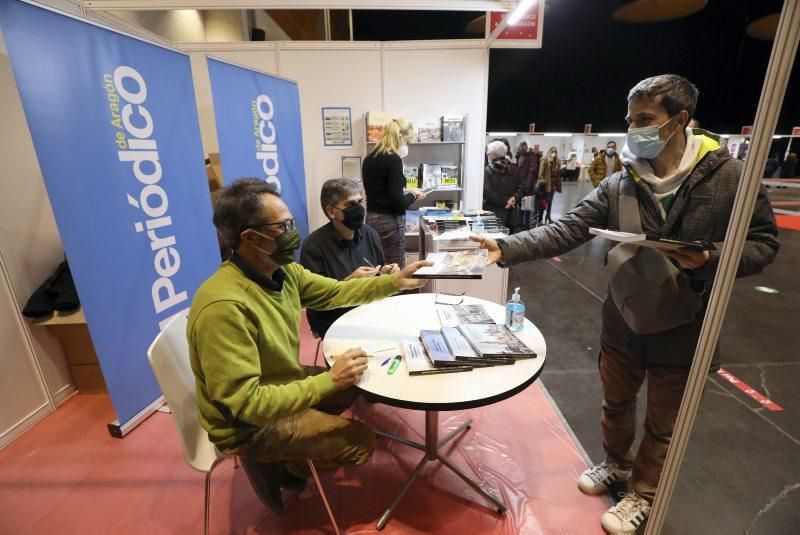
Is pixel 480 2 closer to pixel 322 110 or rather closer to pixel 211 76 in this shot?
pixel 211 76

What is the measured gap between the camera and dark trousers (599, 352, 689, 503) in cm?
154

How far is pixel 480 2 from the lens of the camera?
2.49 metres

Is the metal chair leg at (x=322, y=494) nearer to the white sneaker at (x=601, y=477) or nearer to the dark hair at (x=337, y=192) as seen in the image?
the white sneaker at (x=601, y=477)

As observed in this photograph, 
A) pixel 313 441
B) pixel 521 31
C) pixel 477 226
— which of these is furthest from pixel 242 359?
pixel 521 31

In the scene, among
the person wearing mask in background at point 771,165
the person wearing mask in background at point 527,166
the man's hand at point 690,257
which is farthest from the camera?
the person wearing mask in background at point 527,166

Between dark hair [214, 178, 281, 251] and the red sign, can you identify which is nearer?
dark hair [214, 178, 281, 251]

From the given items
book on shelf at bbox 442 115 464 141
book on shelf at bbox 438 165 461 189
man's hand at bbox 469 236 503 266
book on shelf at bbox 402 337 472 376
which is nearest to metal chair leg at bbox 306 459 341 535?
book on shelf at bbox 402 337 472 376

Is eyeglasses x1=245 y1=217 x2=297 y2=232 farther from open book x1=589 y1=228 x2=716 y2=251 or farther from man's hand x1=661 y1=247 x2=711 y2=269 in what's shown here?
man's hand x1=661 y1=247 x2=711 y2=269

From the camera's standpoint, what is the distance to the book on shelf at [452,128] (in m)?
4.18

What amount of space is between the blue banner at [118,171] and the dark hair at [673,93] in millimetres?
2523

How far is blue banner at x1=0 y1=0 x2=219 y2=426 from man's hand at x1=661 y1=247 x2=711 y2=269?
2662 mm

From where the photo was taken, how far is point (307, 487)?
76.4 inches

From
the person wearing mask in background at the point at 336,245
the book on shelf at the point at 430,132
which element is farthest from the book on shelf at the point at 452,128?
the person wearing mask in background at the point at 336,245

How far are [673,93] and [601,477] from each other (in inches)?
68.3
